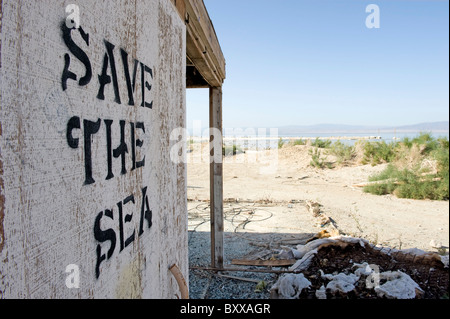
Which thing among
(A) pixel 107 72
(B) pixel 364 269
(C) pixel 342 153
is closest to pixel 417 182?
(B) pixel 364 269

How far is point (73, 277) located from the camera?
75cm

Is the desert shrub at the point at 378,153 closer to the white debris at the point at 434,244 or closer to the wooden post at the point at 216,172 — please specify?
the white debris at the point at 434,244

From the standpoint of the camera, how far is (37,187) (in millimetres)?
608

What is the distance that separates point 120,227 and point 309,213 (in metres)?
7.44

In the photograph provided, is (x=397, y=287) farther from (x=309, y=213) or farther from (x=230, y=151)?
(x=230, y=151)

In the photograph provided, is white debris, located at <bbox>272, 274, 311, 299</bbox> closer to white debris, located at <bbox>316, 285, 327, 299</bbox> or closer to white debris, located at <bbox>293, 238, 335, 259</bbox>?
white debris, located at <bbox>316, 285, 327, 299</bbox>

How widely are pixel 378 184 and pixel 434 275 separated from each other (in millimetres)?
6893

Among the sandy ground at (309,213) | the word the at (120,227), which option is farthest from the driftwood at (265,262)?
the word the at (120,227)

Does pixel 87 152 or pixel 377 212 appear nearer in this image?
pixel 87 152

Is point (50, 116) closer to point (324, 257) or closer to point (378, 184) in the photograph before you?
point (324, 257)
